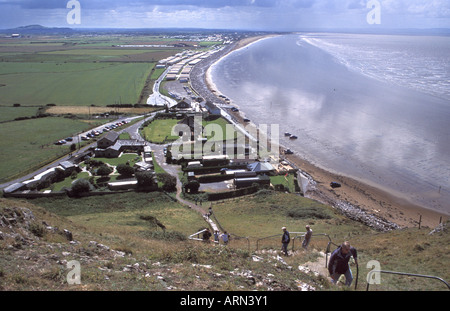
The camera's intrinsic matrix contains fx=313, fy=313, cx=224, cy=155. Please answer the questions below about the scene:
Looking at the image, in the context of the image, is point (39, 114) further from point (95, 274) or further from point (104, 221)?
point (95, 274)

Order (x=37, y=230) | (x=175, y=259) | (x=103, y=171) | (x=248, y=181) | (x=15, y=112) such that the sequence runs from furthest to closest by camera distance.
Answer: (x=15, y=112), (x=103, y=171), (x=248, y=181), (x=37, y=230), (x=175, y=259)

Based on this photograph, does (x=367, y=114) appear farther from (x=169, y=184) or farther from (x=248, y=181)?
(x=169, y=184)

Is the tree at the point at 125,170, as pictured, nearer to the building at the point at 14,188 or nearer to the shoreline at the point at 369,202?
the building at the point at 14,188

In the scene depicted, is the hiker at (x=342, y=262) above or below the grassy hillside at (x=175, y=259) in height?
above

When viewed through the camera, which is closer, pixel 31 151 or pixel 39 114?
pixel 31 151

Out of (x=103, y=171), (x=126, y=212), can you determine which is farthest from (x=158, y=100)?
(x=126, y=212)

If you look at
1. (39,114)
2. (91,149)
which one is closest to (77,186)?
(91,149)

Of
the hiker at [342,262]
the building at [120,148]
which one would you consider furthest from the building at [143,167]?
the hiker at [342,262]
